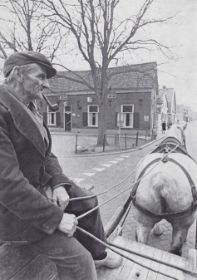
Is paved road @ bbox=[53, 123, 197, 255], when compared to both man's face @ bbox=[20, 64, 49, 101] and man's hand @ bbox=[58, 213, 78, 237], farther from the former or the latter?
man's face @ bbox=[20, 64, 49, 101]

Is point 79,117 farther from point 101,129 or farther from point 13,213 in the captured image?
point 13,213

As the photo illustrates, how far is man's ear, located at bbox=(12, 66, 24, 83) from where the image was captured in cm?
152

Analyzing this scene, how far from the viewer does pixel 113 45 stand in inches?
578

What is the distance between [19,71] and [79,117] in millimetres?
25850

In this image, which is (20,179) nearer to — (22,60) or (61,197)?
(61,197)

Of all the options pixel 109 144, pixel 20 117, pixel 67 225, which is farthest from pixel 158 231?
pixel 109 144

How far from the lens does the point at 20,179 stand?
1295 mm

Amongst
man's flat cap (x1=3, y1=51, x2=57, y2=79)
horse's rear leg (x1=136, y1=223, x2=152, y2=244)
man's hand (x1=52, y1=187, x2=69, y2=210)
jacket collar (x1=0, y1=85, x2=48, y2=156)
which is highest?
man's flat cap (x1=3, y1=51, x2=57, y2=79)

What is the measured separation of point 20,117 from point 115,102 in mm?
24128

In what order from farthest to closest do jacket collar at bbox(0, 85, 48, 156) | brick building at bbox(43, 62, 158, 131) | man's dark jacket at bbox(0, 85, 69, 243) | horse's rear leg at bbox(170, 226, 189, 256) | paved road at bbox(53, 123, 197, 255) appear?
1. brick building at bbox(43, 62, 158, 131)
2. paved road at bbox(53, 123, 197, 255)
3. horse's rear leg at bbox(170, 226, 189, 256)
4. jacket collar at bbox(0, 85, 48, 156)
5. man's dark jacket at bbox(0, 85, 69, 243)

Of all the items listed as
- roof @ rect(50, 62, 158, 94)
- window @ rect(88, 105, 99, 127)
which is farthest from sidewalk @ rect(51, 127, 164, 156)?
roof @ rect(50, 62, 158, 94)

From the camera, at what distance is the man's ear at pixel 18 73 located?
1522 mm

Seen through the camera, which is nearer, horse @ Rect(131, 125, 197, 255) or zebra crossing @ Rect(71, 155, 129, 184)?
horse @ Rect(131, 125, 197, 255)

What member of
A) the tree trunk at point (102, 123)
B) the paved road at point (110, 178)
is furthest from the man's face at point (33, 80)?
the tree trunk at point (102, 123)
